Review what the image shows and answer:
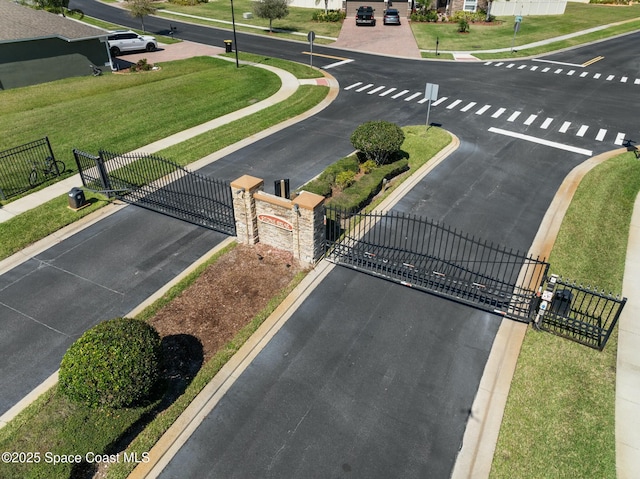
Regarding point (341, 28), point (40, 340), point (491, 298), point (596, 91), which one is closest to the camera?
point (40, 340)

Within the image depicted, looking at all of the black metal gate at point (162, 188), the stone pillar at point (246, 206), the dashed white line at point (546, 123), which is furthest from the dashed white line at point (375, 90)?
the stone pillar at point (246, 206)

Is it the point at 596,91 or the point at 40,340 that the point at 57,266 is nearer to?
the point at 40,340

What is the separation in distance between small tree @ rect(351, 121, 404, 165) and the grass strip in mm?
7412

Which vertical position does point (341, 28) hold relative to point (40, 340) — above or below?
above

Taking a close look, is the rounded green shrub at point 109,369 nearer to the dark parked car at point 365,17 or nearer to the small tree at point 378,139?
the small tree at point 378,139

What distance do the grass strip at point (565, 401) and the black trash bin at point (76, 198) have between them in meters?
16.2

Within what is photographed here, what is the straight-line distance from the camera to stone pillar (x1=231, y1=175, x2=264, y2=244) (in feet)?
45.1

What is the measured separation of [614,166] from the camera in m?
20.2

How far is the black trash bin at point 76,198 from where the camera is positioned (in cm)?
1691

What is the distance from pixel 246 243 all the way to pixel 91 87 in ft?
80.3

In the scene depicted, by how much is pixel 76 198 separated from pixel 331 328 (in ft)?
38.4

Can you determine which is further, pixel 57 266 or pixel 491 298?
pixel 57 266

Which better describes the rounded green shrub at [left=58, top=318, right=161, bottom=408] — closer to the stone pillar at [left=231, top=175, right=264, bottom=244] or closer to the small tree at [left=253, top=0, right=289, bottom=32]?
the stone pillar at [left=231, top=175, right=264, bottom=244]

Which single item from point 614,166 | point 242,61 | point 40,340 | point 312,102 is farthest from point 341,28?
point 40,340
